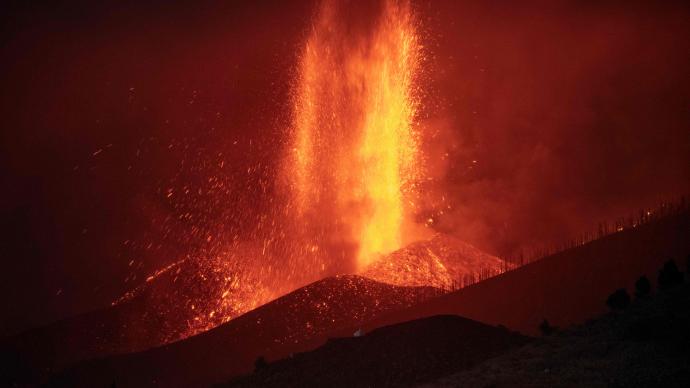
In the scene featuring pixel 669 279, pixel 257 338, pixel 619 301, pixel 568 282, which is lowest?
pixel 619 301

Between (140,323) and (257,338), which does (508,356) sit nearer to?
(257,338)

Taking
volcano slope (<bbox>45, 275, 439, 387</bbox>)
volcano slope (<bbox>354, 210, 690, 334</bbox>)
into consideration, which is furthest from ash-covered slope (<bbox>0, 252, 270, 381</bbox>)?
volcano slope (<bbox>354, 210, 690, 334</bbox>)

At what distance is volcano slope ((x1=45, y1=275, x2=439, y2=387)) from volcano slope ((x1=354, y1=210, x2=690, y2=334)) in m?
3.73

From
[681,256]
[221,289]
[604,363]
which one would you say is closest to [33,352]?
[221,289]

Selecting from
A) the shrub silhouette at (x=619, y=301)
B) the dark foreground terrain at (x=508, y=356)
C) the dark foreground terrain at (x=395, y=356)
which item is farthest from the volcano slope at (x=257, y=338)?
the shrub silhouette at (x=619, y=301)

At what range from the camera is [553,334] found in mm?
27203

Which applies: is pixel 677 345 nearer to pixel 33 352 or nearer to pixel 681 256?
pixel 681 256

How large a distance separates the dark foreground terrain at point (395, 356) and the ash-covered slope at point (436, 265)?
2532cm

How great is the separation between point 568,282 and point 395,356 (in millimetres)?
17399

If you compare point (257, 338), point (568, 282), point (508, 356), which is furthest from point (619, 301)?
point (257, 338)

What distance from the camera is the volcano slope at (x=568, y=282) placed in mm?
41969

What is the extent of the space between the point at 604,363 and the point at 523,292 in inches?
883

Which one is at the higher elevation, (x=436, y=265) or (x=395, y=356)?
(x=436, y=265)

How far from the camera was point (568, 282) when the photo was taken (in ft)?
145
